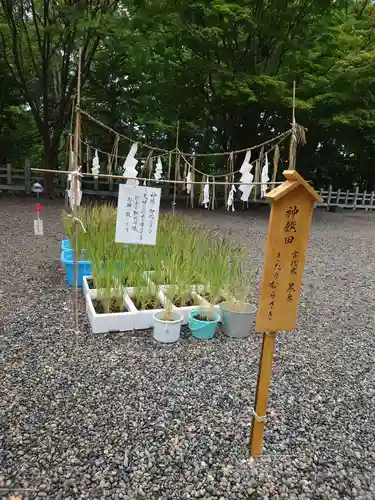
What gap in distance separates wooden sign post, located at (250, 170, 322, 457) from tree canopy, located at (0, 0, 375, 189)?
19.6 ft

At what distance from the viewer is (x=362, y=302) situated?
388cm

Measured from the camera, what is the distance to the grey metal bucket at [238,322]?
2.77m

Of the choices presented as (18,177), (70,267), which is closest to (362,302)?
(70,267)

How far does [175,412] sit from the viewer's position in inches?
75.9

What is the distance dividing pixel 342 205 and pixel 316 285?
1060 centimetres

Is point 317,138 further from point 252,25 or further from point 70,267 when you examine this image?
point 70,267

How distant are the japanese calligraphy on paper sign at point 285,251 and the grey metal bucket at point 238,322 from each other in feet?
3.75

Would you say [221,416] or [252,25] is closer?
[221,416]

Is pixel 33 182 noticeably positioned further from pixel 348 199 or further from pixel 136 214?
pixel 348 199

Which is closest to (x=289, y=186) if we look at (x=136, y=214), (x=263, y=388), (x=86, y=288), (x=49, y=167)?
(x=263, y=388)

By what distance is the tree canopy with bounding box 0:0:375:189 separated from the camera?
299 inches

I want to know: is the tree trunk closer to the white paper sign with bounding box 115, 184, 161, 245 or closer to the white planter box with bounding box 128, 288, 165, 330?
the white paper sign with bounding box 115, 184, 161, 245

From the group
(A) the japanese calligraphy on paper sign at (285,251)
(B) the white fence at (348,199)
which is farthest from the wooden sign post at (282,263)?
(B) the white fence at (348,199)

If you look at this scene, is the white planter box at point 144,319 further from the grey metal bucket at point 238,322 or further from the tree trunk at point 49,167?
the tree trunk at point 49,167
